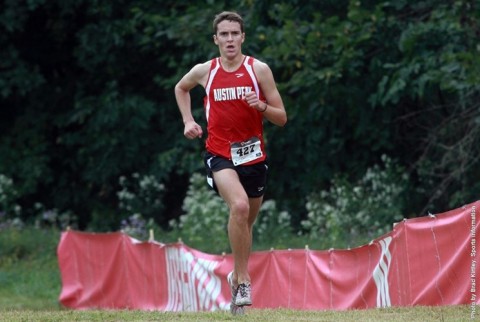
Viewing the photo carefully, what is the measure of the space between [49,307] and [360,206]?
18.3 ft

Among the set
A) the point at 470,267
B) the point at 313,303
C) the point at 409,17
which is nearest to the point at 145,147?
the point at 409,17

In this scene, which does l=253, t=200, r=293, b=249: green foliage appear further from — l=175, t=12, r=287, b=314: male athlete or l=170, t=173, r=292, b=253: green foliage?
l=175, t=12, r=287, b=314: male athlete

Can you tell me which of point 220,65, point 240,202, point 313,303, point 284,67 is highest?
point 284,67

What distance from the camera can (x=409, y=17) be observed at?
19172 mm

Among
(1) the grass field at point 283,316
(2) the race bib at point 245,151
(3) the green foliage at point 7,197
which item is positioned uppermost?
(3) the green foliage at point 7,197

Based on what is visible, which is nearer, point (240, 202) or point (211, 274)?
point (240, 202)

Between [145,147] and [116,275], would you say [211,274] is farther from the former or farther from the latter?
[145,147]

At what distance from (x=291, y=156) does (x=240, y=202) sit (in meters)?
12.3

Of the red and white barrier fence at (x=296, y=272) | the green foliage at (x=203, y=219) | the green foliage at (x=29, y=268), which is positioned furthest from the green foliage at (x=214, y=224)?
the red and white barrier fence at (x=296, y=272)

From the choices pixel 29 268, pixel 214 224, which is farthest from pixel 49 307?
pixel 214 224

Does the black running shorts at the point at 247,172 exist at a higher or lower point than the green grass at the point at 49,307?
higher

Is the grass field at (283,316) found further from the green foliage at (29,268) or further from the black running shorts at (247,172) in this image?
the green foliage at (29,268)

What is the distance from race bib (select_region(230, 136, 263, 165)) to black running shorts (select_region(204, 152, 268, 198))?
0.17 ft

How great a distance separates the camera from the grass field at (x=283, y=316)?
8711 mm
